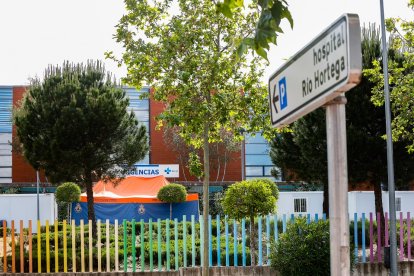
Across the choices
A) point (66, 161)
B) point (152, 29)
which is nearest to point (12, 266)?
point (152, 29)

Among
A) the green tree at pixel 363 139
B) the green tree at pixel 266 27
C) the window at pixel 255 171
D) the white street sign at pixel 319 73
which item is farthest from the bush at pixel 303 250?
the window at pixel 255 171

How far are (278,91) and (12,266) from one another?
13304 millimetres

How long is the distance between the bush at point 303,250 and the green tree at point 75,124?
11225mm

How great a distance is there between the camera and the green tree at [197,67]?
1266 cm

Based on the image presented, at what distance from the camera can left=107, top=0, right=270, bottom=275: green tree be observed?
12.7 metres

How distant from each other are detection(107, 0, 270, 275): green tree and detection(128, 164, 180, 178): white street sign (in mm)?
32209

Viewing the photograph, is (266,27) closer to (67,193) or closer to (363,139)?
(363,139)

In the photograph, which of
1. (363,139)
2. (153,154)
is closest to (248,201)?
(363,139)

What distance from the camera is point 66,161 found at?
22516mm

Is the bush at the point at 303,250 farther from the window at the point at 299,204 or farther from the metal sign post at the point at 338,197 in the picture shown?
the window at the point at 299,204

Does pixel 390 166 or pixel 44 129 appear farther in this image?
pixel 44 129

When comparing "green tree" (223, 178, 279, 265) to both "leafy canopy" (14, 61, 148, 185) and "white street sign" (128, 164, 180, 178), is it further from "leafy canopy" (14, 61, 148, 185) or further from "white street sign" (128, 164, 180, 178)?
"white street sign" (128, 164, 180, 178)

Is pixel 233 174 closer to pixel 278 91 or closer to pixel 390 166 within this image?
pixel 390 166

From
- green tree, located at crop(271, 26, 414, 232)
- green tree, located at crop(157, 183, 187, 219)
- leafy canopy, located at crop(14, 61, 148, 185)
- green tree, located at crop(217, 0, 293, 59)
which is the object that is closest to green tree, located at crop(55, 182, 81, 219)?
green tree, located at crop(157, 183, 187, 219)
